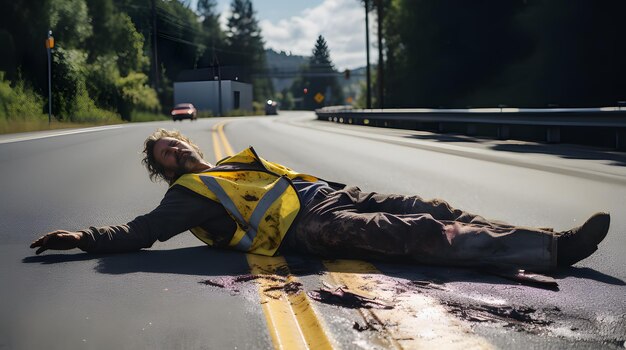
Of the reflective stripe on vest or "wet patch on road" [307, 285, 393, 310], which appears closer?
"wet patch on road" [307, 285, 393, 310]

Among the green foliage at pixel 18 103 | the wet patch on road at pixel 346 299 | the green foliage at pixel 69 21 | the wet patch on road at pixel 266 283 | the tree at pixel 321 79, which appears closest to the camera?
the wet patch on road at pixel 346 299

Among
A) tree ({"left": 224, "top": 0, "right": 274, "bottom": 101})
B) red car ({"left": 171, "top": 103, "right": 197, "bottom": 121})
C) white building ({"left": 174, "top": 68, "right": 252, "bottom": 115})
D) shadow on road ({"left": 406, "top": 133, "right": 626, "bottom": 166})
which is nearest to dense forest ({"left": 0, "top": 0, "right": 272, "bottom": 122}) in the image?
white building ({"left": 174, "top": 68, "right": 252, "bottom": 115})

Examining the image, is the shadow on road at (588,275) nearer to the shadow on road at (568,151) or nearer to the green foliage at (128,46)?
the shadow on road at (568,151)

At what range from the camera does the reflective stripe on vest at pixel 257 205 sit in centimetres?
462

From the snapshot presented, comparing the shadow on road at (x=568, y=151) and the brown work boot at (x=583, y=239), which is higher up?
the brown work boot at (x=583, y=239)

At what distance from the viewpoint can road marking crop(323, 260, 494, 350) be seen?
3.05 meters

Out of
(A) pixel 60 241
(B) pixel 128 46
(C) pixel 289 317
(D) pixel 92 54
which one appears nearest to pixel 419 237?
(C) pixel 289 317

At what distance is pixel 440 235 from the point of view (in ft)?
14.2

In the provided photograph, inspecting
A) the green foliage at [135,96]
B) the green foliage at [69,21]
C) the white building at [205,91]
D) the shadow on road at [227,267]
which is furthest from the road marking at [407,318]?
the green foliage at [135,96]

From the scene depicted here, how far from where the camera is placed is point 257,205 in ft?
15.1

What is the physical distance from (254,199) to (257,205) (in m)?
0.06

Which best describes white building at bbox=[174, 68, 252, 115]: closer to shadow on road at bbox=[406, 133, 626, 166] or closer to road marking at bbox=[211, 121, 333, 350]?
shadow on road at bbox=[406, 133, 626, 166]

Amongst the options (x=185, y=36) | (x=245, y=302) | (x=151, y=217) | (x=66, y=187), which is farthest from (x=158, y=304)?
(x=185, y=36)

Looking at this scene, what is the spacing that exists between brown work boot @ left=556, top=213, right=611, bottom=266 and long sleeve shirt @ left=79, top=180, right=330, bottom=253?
1.61 m
